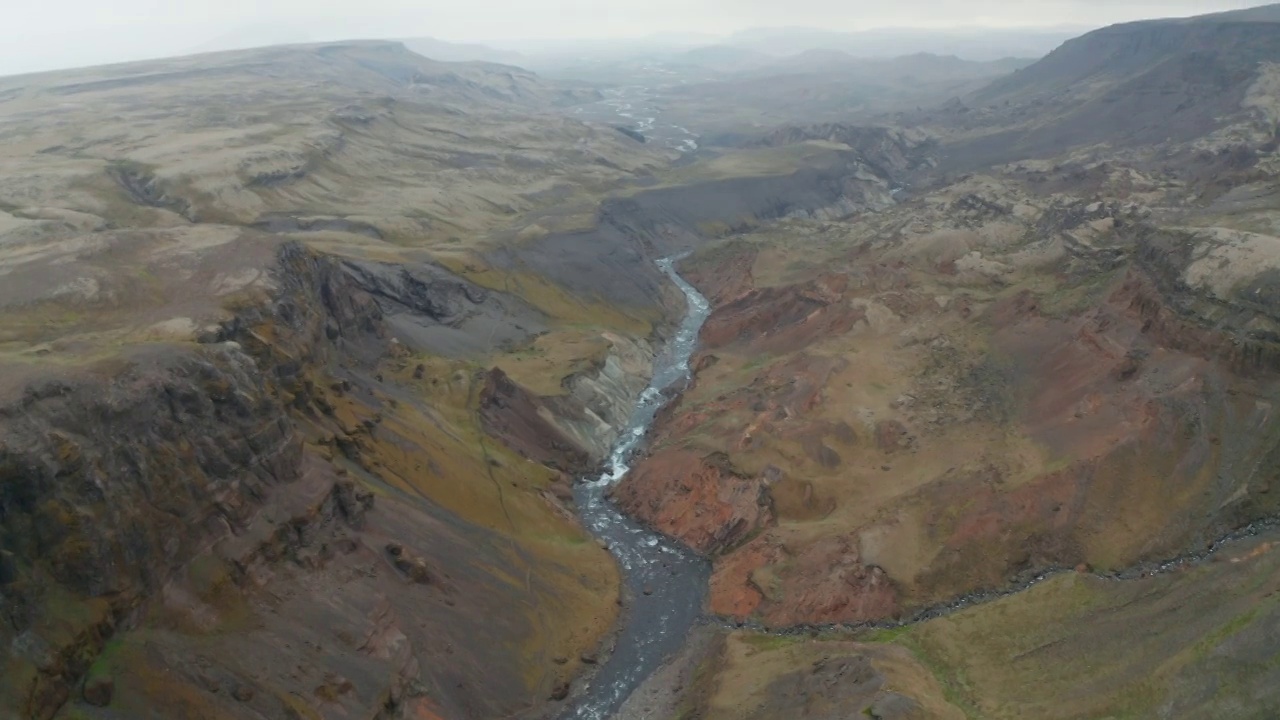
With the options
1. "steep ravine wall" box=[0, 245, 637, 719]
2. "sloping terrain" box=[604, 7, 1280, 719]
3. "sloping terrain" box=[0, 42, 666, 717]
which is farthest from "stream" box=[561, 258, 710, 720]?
"steep ravine wall" box=[0, 245, 637, 719]

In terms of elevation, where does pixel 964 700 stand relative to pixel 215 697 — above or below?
below

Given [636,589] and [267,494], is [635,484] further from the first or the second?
[267,494]

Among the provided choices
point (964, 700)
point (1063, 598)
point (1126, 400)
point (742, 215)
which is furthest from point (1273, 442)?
point (742, 215)

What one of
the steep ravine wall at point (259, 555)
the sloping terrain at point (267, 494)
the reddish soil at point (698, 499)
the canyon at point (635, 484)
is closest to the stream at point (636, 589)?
the canyon at point (635, 484)

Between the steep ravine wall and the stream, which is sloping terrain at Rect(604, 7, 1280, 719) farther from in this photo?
the steep ravine wall

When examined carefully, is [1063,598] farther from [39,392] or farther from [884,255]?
[884,255]
